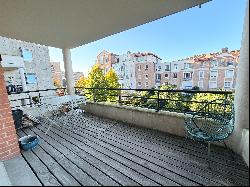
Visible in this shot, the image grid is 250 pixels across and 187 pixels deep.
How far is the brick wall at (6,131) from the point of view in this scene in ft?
8.01

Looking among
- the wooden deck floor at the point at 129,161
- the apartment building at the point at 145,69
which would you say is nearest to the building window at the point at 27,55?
the wooden deck floor at the point at 129,161

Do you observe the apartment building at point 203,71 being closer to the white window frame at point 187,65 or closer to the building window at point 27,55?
the white window frame at point 187,65

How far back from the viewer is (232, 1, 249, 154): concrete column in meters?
1.99

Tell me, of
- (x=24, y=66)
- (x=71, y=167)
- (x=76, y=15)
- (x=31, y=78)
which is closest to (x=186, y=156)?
(x=71, y=167)

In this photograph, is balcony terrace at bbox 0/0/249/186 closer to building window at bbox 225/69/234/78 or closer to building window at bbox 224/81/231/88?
building window at bbox 225/69/234/78

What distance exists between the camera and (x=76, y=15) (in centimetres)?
286

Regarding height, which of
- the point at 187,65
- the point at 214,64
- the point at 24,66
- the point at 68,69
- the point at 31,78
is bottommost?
the point at 31,78

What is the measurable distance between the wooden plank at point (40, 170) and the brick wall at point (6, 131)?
205 mm

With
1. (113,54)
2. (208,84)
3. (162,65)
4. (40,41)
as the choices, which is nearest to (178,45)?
(162,65)

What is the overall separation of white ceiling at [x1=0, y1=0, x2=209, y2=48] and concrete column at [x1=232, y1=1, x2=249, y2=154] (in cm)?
104

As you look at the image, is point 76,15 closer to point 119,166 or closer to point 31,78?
point 119,166

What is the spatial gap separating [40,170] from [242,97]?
2973 mm

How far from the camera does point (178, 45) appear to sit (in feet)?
136

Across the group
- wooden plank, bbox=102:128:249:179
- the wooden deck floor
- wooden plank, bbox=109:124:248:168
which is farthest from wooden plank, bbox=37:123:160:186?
wooden plank, bbox=109:124:248:168
